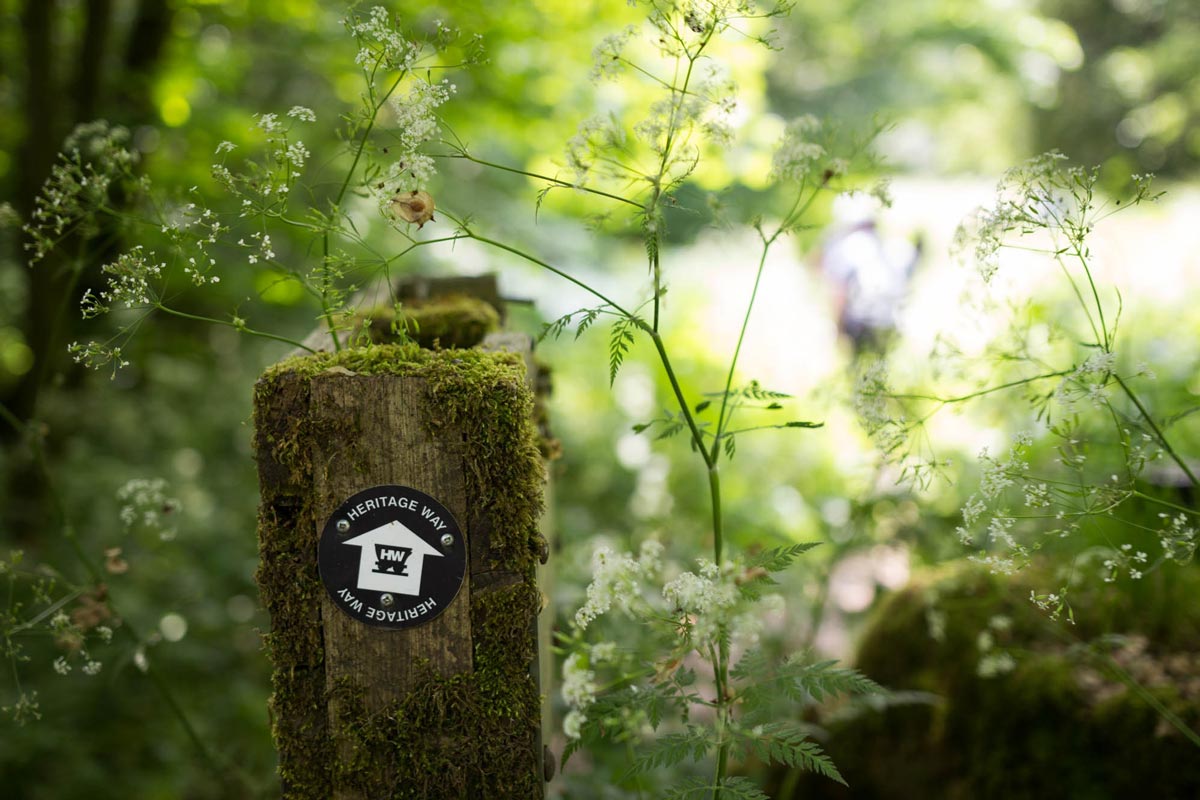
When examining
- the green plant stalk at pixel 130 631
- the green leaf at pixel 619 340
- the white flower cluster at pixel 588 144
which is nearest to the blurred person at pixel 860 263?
the white flower cluster at pixel 588 144

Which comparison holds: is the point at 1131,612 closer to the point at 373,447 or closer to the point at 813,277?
→ the point at 373,447

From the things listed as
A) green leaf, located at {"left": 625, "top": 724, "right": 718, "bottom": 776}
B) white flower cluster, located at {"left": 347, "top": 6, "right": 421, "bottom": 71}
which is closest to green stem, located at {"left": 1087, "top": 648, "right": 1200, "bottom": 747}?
green leaf, located at {"left": 625, "top": 724, "right": 718, "bottom": 776}

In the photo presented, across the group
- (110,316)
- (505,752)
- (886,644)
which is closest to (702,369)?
(886,644)

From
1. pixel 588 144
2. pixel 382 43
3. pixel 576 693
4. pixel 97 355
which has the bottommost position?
pixel 576 693

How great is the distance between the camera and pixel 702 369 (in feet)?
23.2

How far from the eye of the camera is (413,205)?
1.65 metres

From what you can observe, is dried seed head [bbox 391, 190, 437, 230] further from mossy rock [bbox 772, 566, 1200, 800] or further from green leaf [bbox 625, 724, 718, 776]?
mossy rock [bbox 772, 566, 1200, 800]

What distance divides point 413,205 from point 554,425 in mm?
4843

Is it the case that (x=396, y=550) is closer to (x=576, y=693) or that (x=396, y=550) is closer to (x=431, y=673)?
(x=431, y=673)

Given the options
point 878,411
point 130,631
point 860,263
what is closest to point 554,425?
point 860,263

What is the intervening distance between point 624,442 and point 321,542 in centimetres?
508

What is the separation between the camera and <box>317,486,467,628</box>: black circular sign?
5.48 feet

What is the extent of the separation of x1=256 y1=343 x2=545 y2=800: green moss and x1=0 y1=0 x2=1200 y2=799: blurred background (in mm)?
511

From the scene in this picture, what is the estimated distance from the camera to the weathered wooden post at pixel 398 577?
5.41 ft
